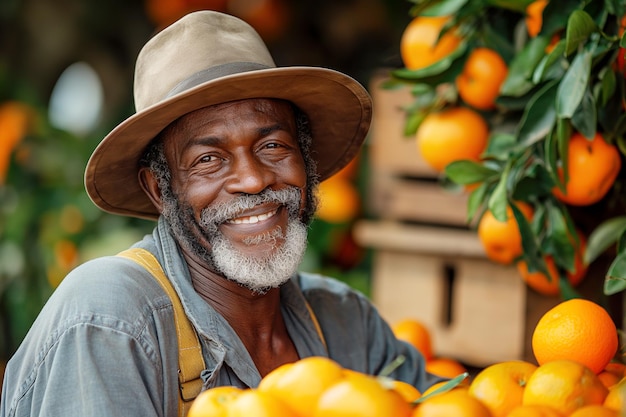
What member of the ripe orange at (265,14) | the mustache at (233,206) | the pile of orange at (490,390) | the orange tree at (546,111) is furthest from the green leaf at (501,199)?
the ripe orange at (265,14)

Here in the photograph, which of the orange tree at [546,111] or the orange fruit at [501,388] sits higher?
the orange tree at [546,111]

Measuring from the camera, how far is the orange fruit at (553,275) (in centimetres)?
196

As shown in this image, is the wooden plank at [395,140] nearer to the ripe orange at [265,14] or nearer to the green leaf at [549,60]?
the green leaf at [549,60]

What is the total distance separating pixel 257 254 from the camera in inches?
69.2

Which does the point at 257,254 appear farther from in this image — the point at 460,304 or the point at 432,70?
the point at 460,304

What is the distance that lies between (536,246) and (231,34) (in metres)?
0.81

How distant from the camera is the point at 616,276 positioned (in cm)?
161

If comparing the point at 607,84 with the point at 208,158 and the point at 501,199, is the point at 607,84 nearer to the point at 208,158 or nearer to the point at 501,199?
the point at 501,199

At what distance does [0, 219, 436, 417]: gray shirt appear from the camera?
4.64 ft

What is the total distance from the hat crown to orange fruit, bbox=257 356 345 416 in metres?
0.75

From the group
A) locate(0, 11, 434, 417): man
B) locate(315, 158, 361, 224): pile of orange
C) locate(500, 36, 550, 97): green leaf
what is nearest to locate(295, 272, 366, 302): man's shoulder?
locate(0, 11, 434, 417): man

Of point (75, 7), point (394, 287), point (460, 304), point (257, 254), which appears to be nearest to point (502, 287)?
point (460, 304)

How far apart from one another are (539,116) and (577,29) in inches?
9.5

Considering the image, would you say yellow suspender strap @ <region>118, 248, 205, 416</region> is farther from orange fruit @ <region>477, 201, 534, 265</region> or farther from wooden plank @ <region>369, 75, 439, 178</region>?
wooden plank @ <region>369, 75, 439, 178</region>
